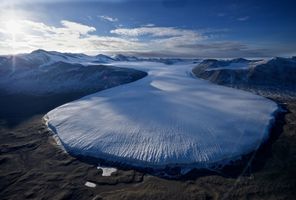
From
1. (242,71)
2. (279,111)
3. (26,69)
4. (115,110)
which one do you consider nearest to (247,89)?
(242,71)

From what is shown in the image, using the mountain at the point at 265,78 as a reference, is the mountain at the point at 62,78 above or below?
below

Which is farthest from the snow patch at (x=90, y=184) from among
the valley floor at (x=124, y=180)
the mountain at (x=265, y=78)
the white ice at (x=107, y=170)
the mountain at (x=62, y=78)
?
the mountain at (x=265, y=78)

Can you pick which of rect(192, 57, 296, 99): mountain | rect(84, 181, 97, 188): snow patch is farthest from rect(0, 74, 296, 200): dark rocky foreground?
rect(192, 57, 296, 99): mountain

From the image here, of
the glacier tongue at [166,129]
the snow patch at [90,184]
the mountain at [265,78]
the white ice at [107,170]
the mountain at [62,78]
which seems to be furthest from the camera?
the mountain at [62,78]

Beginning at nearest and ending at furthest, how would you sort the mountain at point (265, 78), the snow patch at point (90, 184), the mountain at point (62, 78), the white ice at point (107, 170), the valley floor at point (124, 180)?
the valley floor at point (124, 180)
the snow patch at point (90, 184)
the white ice at point (107, 170)
the mountain at point (265, 78)
the mountain at point (62, 78)

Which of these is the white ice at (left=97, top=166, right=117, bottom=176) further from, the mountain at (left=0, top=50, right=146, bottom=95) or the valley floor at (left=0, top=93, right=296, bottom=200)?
the mountain at (left=0, top=50, right=146, bottom=95)

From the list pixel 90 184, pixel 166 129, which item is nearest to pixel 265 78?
pixel 166 129

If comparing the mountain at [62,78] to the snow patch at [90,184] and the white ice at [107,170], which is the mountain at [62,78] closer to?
the white ice at [107,170]

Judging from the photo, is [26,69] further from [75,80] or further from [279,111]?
[279,111]

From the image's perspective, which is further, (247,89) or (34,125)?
(247,89)
